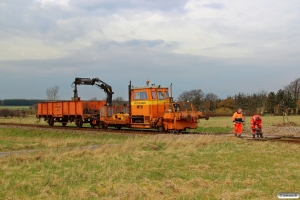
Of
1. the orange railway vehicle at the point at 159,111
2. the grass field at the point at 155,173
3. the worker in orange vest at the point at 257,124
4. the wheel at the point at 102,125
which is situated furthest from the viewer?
the wheel at the point at 102,125

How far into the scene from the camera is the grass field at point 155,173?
760 centimetres

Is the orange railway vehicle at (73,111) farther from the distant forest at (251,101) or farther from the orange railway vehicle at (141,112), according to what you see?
the distant forest at (251,101)

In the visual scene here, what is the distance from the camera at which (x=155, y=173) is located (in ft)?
31.1

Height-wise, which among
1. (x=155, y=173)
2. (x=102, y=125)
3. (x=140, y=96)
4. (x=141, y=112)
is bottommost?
(x=155, y=173)

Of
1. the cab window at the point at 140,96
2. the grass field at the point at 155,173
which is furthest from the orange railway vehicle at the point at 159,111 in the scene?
the grass field at the point at 155,173

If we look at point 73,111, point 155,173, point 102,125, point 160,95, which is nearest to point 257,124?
point 160,95

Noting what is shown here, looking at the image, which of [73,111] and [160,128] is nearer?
[160,128]

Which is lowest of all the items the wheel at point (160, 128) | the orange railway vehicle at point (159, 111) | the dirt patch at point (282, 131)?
the dirt patch at point (282, 131)

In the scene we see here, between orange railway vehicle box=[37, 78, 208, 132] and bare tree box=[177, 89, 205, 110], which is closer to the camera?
orange railway vehicle box=[37, 78, 208, 132]

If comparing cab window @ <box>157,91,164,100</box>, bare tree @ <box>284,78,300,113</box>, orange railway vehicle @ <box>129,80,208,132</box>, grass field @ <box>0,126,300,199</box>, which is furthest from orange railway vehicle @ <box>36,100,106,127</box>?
bare tree @ <box>284,78,300,113</box>

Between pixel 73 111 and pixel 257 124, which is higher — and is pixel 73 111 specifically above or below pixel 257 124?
above

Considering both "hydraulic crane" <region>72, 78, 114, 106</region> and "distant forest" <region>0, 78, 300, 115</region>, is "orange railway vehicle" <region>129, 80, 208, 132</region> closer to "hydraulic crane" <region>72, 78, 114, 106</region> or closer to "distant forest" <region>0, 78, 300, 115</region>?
"hydraulic crane" <region>72, 78, 114, 106</region>

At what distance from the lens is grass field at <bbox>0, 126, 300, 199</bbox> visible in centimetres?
760

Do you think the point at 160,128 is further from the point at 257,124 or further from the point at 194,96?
the point at 194,96
